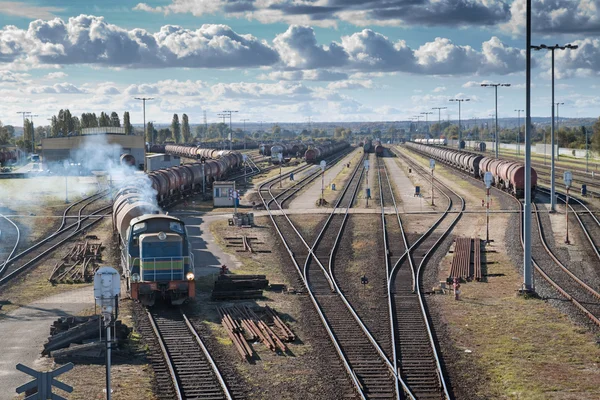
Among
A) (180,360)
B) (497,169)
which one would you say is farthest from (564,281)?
(497,169)

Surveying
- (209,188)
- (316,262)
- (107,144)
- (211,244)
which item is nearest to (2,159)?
(107,144)

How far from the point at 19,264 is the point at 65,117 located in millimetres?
153050

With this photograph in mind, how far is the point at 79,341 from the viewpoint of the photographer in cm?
2220

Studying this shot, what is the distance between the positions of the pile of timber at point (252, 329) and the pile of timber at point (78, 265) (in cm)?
942

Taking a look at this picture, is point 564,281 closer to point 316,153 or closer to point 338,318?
point 338,318

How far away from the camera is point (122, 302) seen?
2830 centimetres

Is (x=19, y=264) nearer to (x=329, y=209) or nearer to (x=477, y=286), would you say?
(x=477, y=286)

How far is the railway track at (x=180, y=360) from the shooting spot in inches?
725

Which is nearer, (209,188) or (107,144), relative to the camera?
(209,188)

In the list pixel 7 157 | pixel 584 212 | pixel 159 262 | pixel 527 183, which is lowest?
pixel 584 212

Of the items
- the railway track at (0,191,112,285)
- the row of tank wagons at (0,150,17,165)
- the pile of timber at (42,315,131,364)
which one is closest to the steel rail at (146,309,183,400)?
the pile of timber at (42,315,131,364)

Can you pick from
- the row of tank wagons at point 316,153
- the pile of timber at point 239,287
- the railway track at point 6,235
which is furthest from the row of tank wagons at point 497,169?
the railway track at point 6,235

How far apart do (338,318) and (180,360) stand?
242 inches

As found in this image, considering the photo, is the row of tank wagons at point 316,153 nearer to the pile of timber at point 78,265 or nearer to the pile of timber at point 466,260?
the pile of timber at point 78,265
